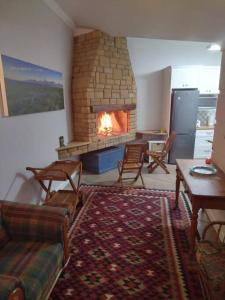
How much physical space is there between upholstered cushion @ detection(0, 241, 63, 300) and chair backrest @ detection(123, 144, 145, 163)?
7.36 feet

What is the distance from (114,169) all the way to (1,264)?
3445 mm

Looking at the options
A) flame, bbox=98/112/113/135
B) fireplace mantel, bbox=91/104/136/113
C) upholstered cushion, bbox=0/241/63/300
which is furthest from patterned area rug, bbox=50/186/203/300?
flame, bbox=98/112/113/135

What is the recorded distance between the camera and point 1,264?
1.47 meters

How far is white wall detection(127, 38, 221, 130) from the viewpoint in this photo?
5113 mm

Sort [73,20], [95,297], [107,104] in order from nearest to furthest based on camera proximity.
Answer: [95,297] < [73,20] < [107,104]

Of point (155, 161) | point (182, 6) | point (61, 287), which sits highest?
point (182, 6)

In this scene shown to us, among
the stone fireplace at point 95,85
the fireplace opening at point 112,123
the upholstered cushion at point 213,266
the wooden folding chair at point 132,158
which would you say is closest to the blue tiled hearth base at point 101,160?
the stone fireplace at point 95,85

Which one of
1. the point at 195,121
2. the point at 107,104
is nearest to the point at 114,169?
the point at 107,104

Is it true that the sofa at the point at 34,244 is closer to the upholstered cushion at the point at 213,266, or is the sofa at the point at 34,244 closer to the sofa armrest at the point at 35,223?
the sofa armrest at the point at 35,223

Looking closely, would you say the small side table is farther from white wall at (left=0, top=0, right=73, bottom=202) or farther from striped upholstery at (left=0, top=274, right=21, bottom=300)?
striped upholstery at (left=0, top=274, right=21, bottom=300)

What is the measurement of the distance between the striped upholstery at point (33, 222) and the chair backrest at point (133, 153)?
209cm

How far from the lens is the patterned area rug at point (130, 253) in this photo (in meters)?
1.75

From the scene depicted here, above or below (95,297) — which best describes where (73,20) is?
above

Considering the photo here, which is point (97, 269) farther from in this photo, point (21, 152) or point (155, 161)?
point (155, 161)
